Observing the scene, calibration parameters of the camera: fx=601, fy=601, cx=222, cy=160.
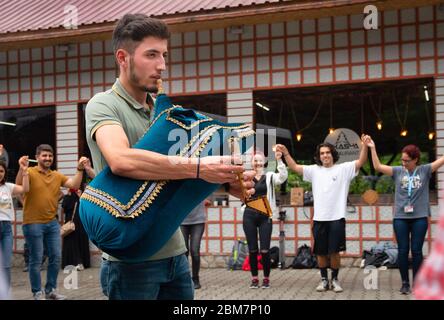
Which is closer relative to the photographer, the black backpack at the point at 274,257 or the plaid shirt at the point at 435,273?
the plaid shirt at the point at 435,273

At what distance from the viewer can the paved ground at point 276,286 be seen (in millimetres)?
7570

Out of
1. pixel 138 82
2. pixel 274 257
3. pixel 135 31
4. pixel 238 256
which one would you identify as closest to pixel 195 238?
pixel 238 256

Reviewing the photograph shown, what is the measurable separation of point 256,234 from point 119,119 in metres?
6.21

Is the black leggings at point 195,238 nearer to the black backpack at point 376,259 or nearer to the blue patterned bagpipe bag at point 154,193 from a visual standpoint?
the black backpack at point 376,259

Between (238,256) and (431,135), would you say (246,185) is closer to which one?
(238,256)

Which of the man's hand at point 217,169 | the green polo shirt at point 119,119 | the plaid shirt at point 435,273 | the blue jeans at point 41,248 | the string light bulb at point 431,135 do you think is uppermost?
the string light bulb at point 431,135

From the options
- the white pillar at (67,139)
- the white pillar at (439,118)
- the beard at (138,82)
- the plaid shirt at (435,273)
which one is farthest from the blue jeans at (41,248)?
the plaid shirt at (435,273)

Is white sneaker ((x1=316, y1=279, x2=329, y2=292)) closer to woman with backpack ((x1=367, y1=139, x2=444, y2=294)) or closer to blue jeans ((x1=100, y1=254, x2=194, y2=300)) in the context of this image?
woman with backpack ((x1=367, y1=139, x2=444, y2=294))

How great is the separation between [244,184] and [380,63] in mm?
8102

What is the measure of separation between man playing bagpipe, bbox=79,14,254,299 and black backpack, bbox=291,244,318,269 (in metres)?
7.72

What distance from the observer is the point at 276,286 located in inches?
331

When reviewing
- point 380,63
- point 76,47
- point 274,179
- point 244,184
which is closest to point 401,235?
point 274,179

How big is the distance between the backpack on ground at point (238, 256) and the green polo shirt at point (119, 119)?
308 inches

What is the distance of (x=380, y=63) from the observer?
9.84m
